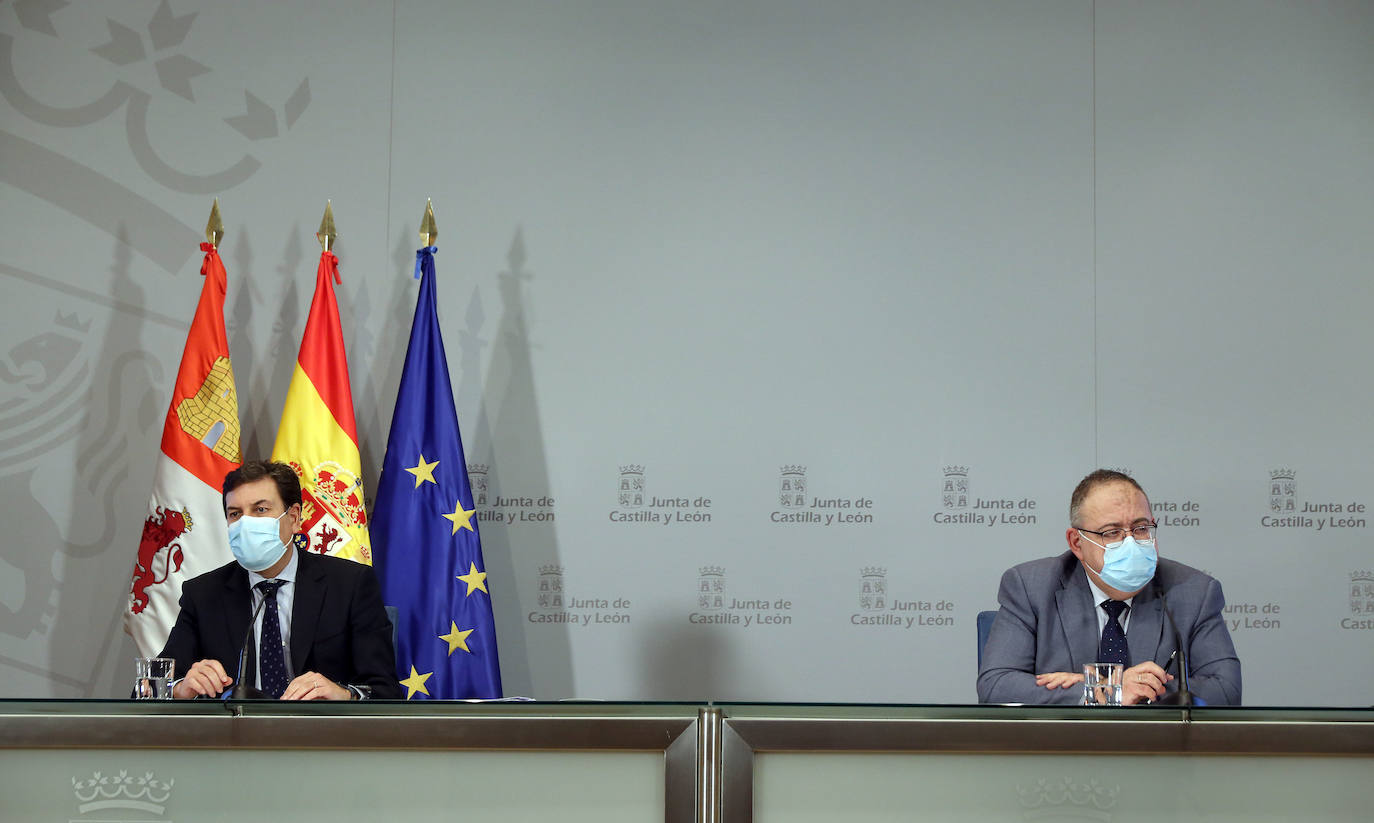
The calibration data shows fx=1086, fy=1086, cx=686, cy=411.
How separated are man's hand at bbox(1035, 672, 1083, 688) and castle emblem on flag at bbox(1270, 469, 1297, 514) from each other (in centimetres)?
187

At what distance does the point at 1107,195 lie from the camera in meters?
3.88

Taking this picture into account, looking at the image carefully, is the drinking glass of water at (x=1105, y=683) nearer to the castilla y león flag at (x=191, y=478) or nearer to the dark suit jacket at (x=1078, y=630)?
the dark suit jacket at (x=1078, y=630)

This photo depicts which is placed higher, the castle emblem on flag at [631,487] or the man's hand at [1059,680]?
the castle emblem on flag at [631,487]

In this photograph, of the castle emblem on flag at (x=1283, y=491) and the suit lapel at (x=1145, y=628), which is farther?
the castle emblem on flag at (x=1283, y=491)

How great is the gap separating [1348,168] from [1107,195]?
863mm

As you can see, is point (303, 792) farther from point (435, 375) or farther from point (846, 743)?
point (435, 375)

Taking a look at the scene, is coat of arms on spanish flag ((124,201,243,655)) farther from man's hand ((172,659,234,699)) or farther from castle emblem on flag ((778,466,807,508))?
castle emblem on flag ((778,466,807,508))

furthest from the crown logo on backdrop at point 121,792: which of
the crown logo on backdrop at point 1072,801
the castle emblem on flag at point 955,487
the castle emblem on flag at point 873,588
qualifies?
the castle emblem on flag at point 955,487

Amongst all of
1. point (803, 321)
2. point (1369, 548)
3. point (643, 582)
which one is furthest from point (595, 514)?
point (1369, 548)

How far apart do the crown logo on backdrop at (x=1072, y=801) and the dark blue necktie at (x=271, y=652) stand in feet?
6.05

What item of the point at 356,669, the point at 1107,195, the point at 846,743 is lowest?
the point at 356,669

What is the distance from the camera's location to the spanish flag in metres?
3.39

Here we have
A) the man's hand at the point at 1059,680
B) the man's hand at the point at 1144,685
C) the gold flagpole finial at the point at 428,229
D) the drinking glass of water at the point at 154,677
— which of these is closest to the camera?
the drinking glass of water at the point at 154,677

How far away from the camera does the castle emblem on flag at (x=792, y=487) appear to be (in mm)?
3812
